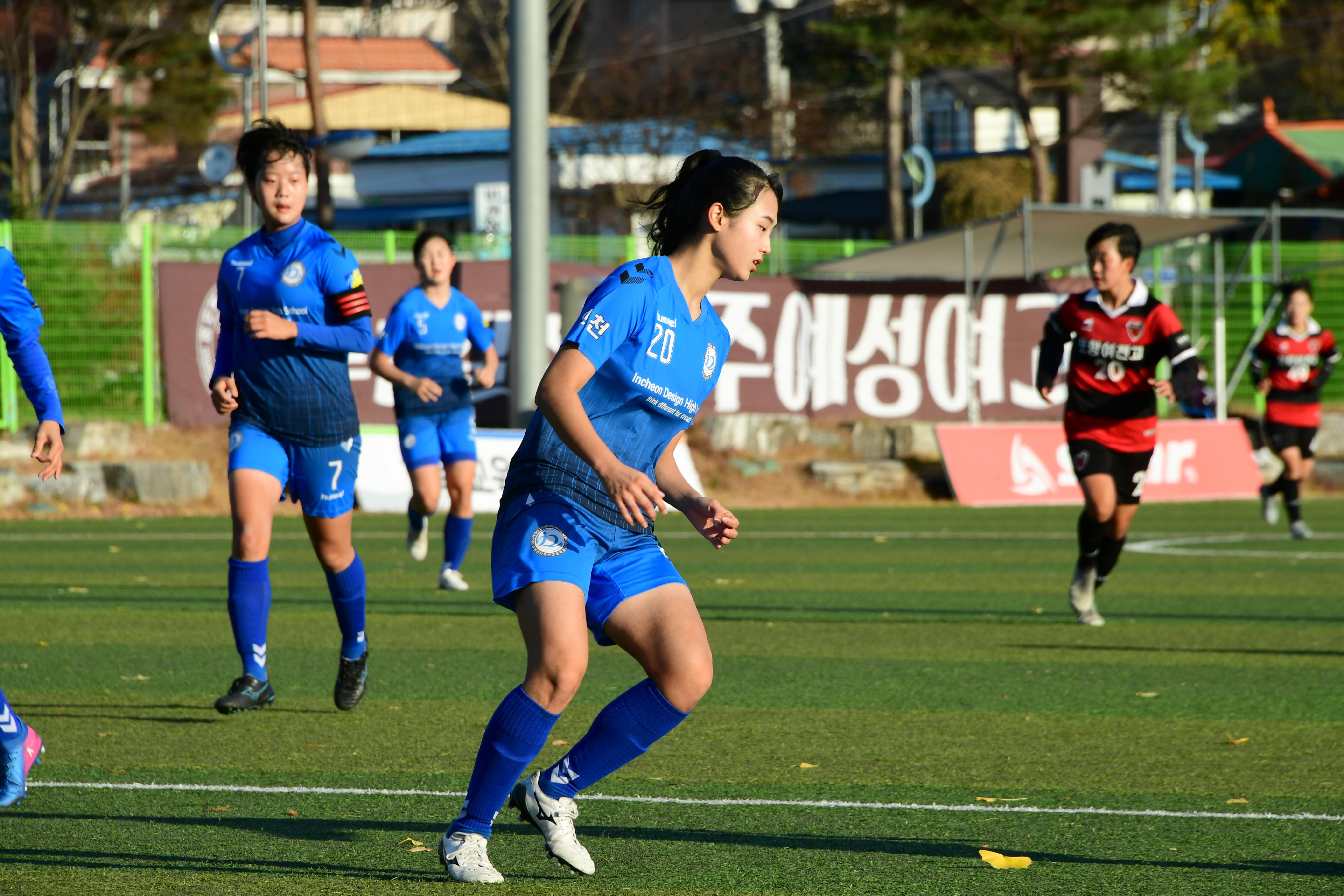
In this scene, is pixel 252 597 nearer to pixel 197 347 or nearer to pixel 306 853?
pixel 306 853

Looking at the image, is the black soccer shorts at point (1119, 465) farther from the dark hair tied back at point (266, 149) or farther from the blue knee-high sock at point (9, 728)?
the blue knee-high sock at point (9, 728)

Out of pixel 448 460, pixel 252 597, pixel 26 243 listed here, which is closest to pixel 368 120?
pixel 26 243

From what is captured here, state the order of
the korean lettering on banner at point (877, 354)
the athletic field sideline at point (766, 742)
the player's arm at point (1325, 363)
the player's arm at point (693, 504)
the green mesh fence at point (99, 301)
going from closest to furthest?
1. the player's arm at point (693, 504)
2. the athletic field sideline at point (766, 742)
3. the player's arm at point (1325, 363)
4. the green mesh fence at point (99, 301)
5. the korean lettering on banner at point (877, 354)

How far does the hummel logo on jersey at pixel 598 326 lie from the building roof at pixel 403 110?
44927 millimetres

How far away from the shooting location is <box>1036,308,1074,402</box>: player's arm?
8977 millimetres

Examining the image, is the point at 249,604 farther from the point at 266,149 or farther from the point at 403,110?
the point at 403,110

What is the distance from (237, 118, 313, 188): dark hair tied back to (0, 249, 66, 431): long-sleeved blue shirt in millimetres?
1430

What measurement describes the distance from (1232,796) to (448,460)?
651 centimetres

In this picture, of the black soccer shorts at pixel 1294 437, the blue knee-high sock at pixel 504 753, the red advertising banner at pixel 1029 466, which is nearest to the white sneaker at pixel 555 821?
the blue knee-high sock at pixel 504 753

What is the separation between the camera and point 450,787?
5.31m

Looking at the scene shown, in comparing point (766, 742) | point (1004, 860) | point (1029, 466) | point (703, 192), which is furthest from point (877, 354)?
point (703, 192)

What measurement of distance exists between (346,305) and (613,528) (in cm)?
259

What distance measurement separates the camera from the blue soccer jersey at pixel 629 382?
395cm

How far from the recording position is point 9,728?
15.3 ft
